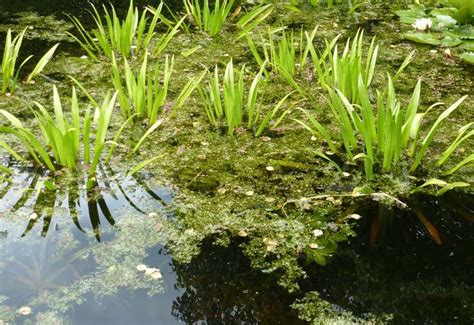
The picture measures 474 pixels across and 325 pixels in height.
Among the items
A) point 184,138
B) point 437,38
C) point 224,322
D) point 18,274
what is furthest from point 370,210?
point 437,38

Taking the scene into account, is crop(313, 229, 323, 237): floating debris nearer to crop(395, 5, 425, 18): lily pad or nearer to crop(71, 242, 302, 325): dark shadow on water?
crop(71, 242, 302, 325): dark shadow on water

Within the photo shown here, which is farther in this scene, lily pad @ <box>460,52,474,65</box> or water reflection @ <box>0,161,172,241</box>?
lily pad @ <box>460,52,474,65</box>

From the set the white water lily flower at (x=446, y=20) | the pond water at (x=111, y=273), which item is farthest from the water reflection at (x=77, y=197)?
the white water lily flower at (x=446, y=20)

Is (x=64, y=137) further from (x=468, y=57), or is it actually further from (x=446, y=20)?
(x=446, y=20)

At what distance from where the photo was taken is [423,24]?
139 inches

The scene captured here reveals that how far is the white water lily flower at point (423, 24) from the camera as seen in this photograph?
11.6ft

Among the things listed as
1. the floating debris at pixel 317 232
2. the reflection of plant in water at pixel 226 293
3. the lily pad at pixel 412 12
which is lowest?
the reflection of plant in water at pixel 226 293

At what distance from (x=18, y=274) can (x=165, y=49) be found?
209 cm

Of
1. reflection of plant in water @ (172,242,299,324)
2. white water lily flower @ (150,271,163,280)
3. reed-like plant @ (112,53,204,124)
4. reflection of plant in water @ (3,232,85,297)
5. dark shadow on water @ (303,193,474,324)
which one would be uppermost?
reed-like plant @ (112,53,204,124)

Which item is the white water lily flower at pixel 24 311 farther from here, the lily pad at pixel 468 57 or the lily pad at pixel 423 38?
the lily pad at pixel 423 38

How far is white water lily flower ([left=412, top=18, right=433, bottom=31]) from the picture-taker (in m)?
3.54

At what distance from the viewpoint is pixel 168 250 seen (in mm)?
1758

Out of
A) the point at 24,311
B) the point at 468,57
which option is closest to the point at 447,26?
the point at 468,57

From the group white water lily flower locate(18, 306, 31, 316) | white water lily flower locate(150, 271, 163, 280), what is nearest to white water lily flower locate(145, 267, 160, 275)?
white water lily flower locate(150, 271, 163, 280)
